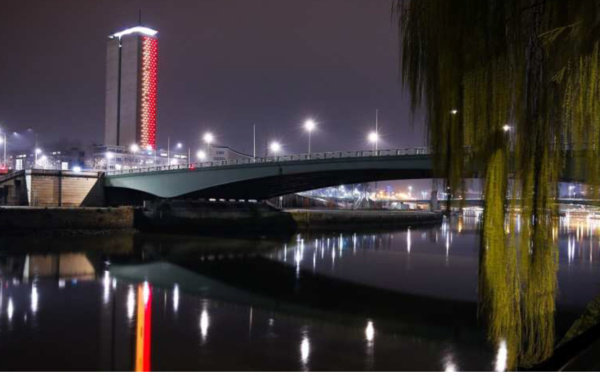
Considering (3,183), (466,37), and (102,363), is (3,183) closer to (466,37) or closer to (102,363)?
(102,363)

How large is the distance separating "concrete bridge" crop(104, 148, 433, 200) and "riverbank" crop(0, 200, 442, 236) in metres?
2.07

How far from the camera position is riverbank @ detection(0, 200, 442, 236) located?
43.8 meters

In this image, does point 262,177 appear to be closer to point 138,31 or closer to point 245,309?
point 245,309

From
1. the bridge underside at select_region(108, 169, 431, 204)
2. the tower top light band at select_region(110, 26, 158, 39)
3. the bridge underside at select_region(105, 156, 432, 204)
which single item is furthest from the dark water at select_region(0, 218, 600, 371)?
the tower top light band at select_region(110, 26, 158, 39)

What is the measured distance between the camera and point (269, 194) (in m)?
64.9

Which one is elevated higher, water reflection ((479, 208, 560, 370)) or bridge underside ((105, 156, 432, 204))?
bridge underside ((105, 156, 432, 204))

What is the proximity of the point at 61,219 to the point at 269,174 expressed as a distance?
19.4 metres

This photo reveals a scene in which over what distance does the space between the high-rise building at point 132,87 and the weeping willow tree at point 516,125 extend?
146155 millimetres

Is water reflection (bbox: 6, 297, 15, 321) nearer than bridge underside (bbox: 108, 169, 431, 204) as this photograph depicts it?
Yes

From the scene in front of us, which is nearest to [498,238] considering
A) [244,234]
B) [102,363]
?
[102,363]

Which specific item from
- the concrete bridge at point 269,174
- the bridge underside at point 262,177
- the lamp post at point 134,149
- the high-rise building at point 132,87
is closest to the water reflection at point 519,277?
the concrete bridge at point 269,174

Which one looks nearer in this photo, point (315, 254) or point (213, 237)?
point (315, 254)

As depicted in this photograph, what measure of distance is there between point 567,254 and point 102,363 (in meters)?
36.6

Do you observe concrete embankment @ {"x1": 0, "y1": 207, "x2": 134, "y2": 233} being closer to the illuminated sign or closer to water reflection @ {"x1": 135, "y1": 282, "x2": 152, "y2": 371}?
water reflection @ {"x1": 135, "y1": 282, "x2": 152, "y2": 371}
